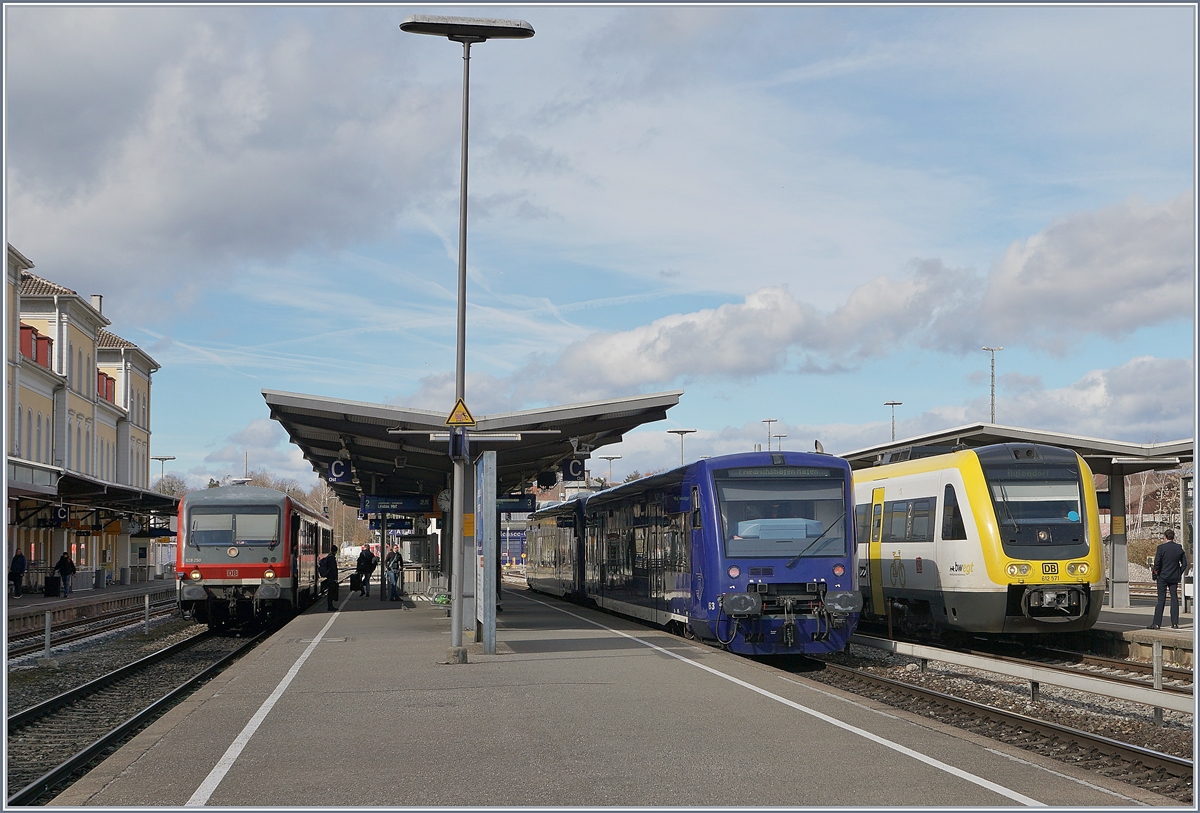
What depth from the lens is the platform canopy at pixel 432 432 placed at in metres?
17.9

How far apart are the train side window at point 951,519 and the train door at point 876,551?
8.87 ft

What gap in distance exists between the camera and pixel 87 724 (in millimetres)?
13469

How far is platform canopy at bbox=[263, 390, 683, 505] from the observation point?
1786 cm

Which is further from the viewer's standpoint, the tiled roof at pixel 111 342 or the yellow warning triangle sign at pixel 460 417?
the tiled roof at pixel 111 342

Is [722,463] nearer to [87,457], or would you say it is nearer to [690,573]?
[690,573]

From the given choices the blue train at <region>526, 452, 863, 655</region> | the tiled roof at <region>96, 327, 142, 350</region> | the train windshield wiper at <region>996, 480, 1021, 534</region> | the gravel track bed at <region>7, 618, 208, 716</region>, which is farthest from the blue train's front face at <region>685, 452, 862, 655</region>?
the tiled roof at <region>96, 327, 142, 350</region>

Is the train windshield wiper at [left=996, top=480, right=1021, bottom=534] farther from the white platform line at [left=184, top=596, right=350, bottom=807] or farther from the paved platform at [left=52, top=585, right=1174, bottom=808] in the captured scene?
the white platform line at [left=184, top=596, right=350, bottom=807]

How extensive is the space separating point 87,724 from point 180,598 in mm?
12602

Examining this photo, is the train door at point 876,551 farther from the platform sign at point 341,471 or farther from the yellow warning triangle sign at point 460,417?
the platform sign at point 341,471

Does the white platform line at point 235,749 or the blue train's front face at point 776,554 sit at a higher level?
the blue train's front face at point 776,554

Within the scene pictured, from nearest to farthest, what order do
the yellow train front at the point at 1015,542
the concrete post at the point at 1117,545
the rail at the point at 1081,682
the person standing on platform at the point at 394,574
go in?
the rail at the point at 1081,682
the yellow train front at the point at 1015,542
the concrete post at the point at 1117,545
the person standing on platform at the point at 394,574

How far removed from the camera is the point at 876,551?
20984 millimetres

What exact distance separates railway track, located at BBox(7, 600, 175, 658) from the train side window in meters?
15.2

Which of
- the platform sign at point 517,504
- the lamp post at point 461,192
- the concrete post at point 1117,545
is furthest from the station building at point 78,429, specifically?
the concrete post at point 1117,545
